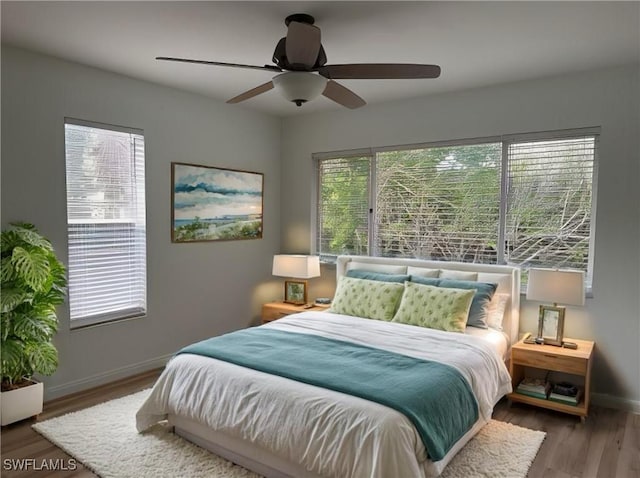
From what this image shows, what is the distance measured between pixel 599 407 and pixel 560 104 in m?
2.46

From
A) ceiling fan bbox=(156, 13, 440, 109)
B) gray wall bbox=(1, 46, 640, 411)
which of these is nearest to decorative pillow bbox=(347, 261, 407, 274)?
gray wall bbox=(1, 46, 640, 411)

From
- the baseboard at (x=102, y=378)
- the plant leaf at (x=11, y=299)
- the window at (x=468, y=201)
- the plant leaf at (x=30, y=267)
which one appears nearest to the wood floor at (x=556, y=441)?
the baseboard at (x=102, y=378)

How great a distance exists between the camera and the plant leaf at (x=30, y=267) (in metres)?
2.88

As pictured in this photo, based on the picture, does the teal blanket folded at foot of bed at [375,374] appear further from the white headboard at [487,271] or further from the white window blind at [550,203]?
the white window blind at [550,203]

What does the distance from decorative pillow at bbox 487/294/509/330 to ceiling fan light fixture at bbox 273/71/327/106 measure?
2255 mm

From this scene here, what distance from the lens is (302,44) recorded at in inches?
88.8

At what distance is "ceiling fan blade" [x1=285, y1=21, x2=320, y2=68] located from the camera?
2174mm

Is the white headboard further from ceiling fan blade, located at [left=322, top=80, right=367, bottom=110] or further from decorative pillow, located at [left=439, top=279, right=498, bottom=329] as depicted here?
ceiling fan blade, located at [left=322, top=80, right=367, bottom=110]

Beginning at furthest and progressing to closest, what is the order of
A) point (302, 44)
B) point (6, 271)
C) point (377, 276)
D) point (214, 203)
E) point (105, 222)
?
point (214, 203)
point (377, 276)
point (105, 222)
point (6, 271)
point (302, 44)

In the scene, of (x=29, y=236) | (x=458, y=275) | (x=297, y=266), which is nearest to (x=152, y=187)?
(x=29, y=236)

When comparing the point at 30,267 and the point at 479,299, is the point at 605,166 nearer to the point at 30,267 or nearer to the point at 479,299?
the point at 479,299

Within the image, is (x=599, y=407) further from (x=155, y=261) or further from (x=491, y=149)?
(x=155, y=261)

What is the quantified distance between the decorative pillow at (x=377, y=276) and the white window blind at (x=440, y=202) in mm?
547

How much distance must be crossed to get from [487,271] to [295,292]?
2.08 metres
